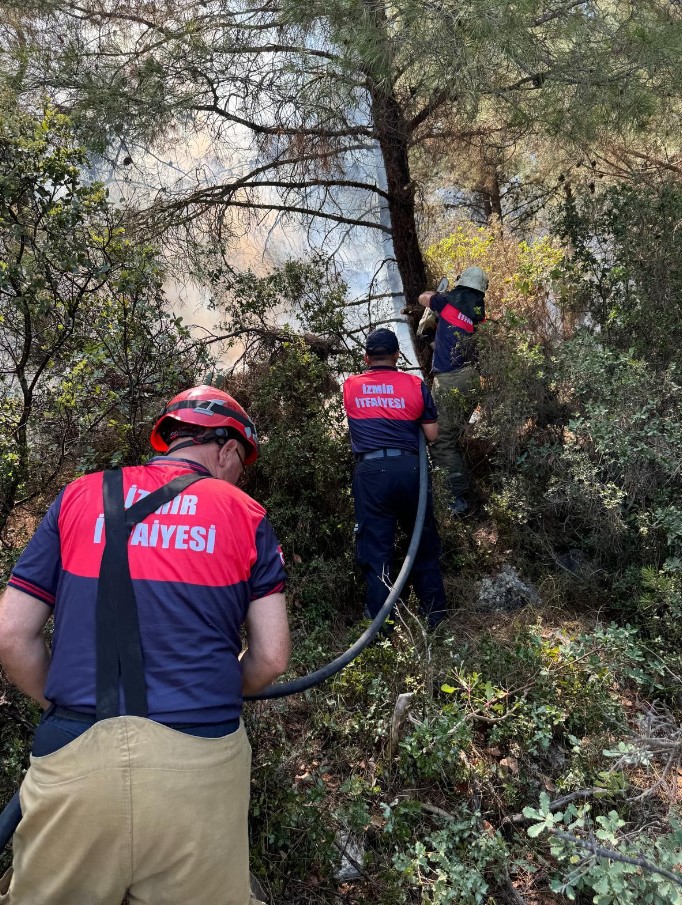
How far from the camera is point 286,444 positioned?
15.3 ft

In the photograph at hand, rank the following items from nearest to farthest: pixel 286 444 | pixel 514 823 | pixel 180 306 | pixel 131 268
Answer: pixel 514 823
pixel 131 268
pixel 286 444
pixel 180 306

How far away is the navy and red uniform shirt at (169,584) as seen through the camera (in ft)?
5.82

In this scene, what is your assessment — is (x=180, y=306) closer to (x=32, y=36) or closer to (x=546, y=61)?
(x=32, y=36)

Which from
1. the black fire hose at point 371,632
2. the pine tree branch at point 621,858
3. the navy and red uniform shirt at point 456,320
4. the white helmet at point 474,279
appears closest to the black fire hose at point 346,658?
the black fire hose at point 371,632

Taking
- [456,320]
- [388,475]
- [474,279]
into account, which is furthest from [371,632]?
[474,279]

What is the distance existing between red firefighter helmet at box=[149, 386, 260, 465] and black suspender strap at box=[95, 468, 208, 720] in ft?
1.53

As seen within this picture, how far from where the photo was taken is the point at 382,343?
14.7 ft

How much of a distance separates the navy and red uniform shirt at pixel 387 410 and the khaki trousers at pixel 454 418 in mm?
819

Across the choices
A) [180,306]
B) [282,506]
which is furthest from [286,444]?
[180,306]

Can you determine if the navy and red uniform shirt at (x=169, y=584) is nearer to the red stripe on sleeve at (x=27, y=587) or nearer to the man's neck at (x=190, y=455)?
the red stripe on sleeve at (x=27, y=587)

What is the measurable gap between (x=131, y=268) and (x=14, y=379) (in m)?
0.96

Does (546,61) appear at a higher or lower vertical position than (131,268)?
higher

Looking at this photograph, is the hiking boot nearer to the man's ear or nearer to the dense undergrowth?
the dense undergrowth

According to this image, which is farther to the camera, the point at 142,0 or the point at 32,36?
the point at 142,0
